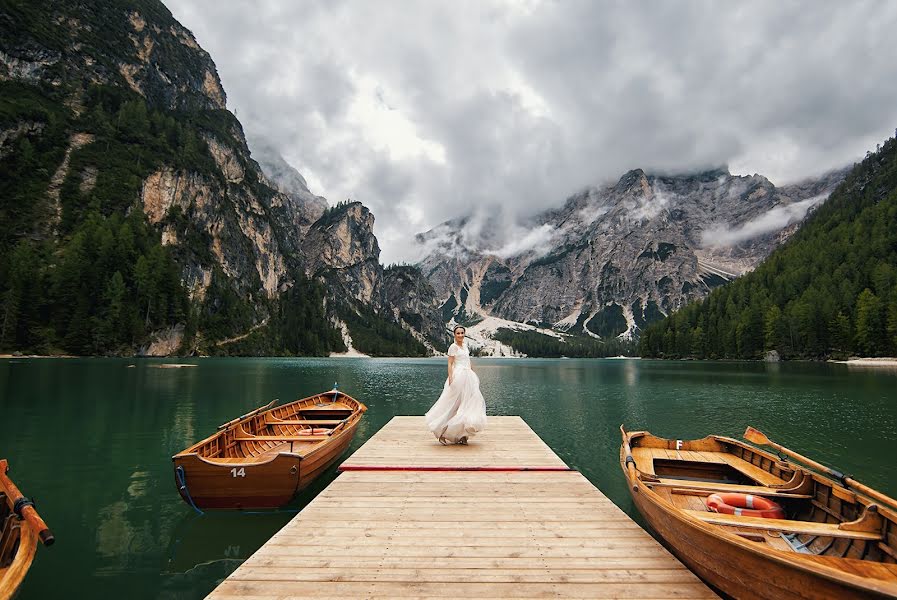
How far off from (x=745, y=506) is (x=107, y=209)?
569 feet

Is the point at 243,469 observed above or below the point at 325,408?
above

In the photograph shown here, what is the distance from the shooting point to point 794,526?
6.88 m

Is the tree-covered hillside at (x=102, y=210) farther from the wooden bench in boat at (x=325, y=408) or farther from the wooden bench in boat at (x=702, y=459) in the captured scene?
the wooden bench in boat at (x=702, y=459)

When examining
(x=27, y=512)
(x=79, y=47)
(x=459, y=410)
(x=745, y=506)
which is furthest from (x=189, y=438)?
(x=79, y=47)

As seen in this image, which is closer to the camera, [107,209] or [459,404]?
[459,404]

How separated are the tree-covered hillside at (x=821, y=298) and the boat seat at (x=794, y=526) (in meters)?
121

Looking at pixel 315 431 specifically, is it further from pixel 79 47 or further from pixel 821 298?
pixel 79 47

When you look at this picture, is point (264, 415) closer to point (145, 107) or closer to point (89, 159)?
point (89, 159)

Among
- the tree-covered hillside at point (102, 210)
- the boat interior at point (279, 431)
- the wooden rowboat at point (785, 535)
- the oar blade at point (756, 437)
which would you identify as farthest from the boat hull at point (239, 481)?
the tree-covered hillside at point (102, 210)

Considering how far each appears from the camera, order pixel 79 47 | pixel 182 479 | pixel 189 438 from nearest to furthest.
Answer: pixel 182 479, pixel 189 438, pixel 79 47

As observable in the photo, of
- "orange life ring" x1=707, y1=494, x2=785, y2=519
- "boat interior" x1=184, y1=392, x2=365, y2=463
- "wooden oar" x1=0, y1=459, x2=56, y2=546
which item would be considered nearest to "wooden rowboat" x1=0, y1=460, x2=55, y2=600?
"wooden oar" x1=0, y1=459, x2=56, y2=546

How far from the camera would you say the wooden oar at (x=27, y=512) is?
5817mm

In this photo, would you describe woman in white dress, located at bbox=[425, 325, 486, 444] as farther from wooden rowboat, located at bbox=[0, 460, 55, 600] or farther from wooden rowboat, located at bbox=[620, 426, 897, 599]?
wooden rowboat, located at bbox=[0, 460, 55, 600]

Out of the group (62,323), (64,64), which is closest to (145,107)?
(64,64)
